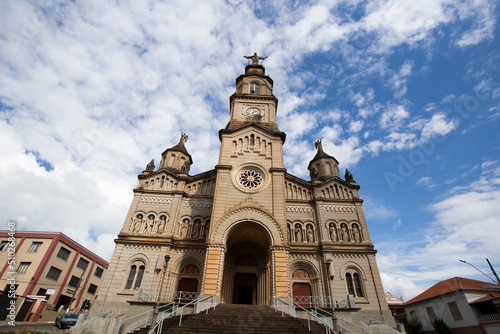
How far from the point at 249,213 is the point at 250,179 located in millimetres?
3856

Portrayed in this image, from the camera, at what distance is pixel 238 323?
13547mm

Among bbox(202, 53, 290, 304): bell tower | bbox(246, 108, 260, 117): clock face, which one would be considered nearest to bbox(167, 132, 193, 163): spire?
bbox(202, 53, 290, 304): bell tower

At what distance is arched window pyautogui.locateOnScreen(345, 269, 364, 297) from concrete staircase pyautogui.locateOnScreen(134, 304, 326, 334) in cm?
786

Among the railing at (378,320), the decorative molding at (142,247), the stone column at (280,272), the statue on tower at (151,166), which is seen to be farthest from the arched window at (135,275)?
the railing at (378,320)

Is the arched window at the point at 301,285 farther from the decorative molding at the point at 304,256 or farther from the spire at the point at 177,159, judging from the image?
the spire at the point at 177,159

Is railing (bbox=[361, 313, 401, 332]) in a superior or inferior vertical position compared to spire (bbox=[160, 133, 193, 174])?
inferior

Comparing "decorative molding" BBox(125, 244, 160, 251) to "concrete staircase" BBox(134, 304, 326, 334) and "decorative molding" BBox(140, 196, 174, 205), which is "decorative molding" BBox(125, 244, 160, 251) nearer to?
"decorative molding" BBox(140, 196, 174, 205)

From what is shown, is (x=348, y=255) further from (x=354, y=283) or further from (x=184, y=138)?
(x=184, y=138)

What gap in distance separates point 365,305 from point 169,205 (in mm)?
19391

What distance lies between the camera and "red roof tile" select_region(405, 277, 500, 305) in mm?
24700

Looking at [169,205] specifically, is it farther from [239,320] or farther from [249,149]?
[239,320]

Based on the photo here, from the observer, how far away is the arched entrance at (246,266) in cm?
2158

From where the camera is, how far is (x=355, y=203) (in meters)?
25.7

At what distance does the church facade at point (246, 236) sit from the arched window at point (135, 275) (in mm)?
78
